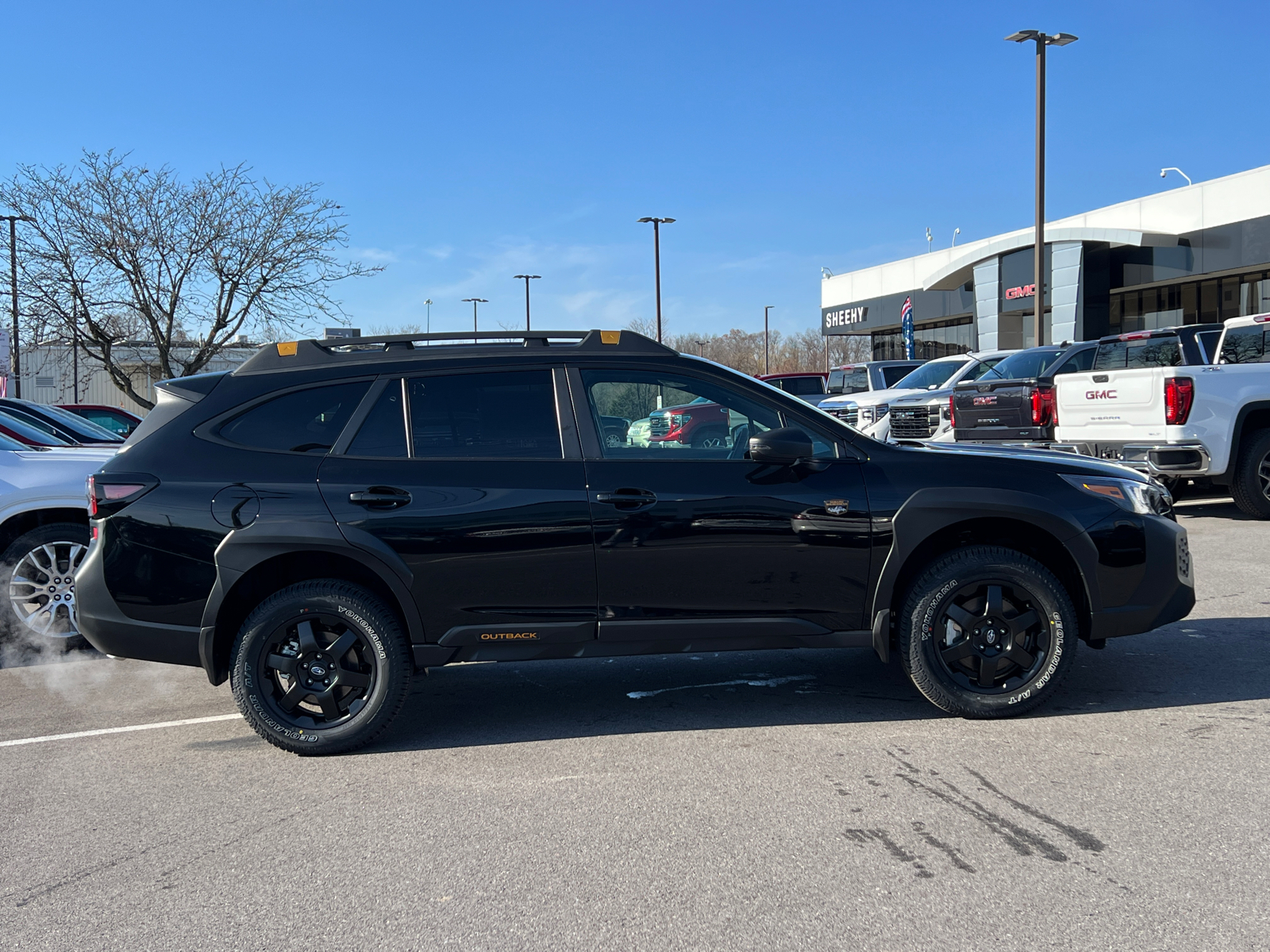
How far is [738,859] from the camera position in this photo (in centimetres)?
341

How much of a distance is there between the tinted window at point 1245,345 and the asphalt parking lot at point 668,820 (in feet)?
21.7

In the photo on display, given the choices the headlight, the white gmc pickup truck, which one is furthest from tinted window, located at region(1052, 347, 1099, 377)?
the headlight

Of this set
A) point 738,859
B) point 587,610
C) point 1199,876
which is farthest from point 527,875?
point 1199,876

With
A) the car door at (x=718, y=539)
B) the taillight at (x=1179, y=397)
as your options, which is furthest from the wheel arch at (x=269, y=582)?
the taillight at (x=1179, y=397)

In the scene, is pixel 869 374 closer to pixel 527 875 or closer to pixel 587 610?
pixel 587 610

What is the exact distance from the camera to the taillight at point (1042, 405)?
40.2ft

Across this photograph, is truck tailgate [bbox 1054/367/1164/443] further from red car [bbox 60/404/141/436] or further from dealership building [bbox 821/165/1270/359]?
dealership building [bbox 821/165/1270/359]

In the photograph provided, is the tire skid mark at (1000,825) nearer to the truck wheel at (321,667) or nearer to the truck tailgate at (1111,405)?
the truck wheel at (321,667)

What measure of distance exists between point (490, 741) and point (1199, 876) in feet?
9.37

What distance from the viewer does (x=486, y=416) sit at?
4762mm

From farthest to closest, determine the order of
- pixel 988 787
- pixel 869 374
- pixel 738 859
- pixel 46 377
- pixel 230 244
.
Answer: pixel 46 377 → pixel 230 244 → pixel 869 374 → pixel 988 787 → pixel 738 859

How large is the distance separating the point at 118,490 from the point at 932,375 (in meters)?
15.0

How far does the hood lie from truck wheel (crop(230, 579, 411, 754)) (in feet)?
8.28

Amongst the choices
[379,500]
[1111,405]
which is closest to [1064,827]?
[379,500]
